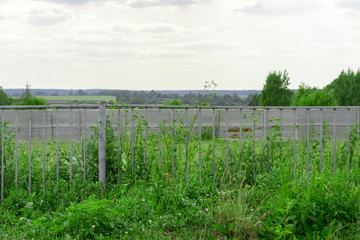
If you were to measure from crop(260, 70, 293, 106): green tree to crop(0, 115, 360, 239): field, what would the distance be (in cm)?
1979

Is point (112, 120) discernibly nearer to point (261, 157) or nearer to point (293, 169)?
point (261, 157)

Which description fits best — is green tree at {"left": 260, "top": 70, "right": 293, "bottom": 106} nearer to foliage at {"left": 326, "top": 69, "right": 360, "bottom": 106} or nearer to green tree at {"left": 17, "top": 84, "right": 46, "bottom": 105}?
foliage at {"left": 326, "top": 69, "right": 360, "bottom": 106}

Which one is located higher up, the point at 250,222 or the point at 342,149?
the point at 342,149

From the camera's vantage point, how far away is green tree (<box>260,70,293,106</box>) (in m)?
25.7

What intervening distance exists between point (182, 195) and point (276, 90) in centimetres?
2250

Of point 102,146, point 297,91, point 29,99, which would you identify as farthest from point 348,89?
point 102,146

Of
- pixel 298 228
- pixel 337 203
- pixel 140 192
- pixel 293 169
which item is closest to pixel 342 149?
pixel 293 169

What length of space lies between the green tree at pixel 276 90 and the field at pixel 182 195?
64.9ft

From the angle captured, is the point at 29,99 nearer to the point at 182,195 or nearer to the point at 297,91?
the point at 297,91

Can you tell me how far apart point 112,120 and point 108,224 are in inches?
79.5

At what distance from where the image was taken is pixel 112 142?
550 centimetres

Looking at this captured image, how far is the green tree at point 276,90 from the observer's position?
25.7 metres

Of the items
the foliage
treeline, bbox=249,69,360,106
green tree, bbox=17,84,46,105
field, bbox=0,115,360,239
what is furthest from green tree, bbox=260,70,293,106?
field, bbox=0,115,360,239

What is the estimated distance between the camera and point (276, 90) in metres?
25.9
